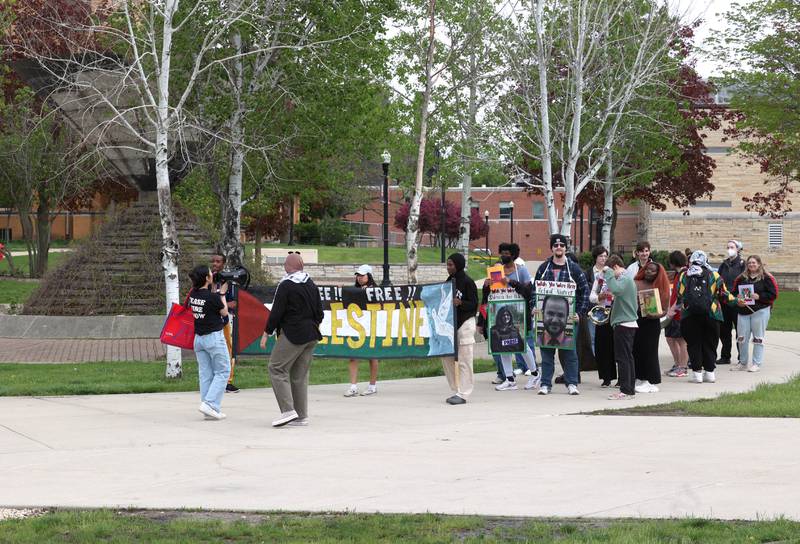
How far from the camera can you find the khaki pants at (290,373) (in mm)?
11492

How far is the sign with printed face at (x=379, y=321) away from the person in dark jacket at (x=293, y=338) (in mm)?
3070

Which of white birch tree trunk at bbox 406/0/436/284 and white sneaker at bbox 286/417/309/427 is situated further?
white birch tree trunk at bbox 406/0/436/284

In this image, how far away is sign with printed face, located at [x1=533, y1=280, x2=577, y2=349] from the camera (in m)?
13.6

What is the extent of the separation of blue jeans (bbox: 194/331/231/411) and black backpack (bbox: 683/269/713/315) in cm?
630

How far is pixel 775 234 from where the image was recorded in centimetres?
6291

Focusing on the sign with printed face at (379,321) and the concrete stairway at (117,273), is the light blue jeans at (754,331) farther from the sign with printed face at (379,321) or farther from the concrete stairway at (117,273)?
the concrete stairway at (117,273)

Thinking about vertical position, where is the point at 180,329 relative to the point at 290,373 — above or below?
above

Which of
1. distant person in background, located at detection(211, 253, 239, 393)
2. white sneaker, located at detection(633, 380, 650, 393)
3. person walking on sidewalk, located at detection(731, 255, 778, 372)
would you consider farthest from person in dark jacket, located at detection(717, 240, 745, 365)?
distant person in background, located at detection(211, 253, 239, 393)

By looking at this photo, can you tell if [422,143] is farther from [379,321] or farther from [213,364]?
[213,364]

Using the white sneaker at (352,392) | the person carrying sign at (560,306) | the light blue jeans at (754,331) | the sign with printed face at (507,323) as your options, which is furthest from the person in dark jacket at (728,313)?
the white sneaker at (352,392)

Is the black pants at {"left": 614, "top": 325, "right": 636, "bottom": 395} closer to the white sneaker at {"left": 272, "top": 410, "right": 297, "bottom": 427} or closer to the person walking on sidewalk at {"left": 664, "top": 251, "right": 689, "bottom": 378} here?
the person walking on sidewalk at {"left": 664, "top": 251, "right": 689, "bottom": 378}

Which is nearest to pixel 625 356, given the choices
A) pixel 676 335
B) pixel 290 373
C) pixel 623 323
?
pixel 623 323

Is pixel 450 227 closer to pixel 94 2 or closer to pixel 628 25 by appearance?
pixel 94 2

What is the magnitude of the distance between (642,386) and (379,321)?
139 inches
